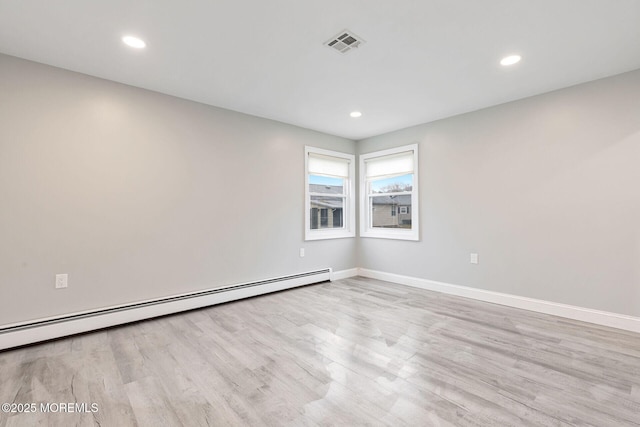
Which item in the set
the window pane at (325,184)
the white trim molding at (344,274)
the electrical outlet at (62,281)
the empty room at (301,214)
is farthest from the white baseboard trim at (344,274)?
the electrical outlet at (62,281)

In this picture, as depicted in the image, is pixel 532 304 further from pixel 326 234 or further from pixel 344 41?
pixel 344 41

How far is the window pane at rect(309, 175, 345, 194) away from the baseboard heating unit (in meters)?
1.54

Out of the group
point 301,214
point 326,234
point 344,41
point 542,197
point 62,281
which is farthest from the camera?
point 326,234

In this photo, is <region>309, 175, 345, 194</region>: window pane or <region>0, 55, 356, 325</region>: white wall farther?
<region>309, 175, 345, 194</region>: window pane

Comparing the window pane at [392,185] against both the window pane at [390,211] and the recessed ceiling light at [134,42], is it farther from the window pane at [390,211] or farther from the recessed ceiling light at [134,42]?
the recessed ceiling light at [134,42]

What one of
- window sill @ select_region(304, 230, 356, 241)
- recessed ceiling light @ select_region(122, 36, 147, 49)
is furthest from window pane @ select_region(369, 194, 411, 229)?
recessed ceiling light @ select_region(122, 36, 147, 49)

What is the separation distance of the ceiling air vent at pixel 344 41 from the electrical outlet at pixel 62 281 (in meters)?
3.19

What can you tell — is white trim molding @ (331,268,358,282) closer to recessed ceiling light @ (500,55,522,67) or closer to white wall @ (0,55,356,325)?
white wall @ (0,55,356,325)

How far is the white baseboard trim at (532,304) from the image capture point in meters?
2.80

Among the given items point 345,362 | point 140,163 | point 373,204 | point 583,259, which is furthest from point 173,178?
point 583,259

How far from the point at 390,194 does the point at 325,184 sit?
3.73 ft

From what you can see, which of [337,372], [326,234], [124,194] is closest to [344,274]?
[326,234]

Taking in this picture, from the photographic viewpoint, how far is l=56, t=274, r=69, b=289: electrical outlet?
2654mm

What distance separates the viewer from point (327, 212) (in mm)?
4996
